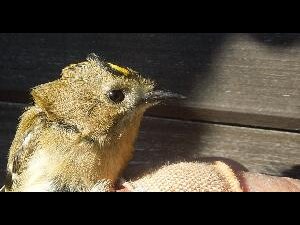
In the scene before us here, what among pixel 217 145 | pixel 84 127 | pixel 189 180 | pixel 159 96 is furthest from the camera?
pixel 217 145

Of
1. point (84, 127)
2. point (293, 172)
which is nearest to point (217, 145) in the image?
point (293, 172)

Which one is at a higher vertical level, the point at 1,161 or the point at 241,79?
the point at 241,79

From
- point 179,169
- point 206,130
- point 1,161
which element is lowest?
point 1,161

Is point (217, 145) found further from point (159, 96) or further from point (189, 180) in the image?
point (189, 180)

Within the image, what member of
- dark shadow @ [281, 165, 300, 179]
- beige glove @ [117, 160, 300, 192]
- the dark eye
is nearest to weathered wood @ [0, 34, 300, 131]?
dark shadow @ [281, 165, 300, 179]

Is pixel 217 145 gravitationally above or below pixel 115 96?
below

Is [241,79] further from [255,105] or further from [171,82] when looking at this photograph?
[171,82]

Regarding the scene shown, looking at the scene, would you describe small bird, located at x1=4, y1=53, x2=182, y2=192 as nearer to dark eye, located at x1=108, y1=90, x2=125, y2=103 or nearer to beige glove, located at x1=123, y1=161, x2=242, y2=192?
dark eye, located at x1=108, y1=90, x2=125, y2=103
